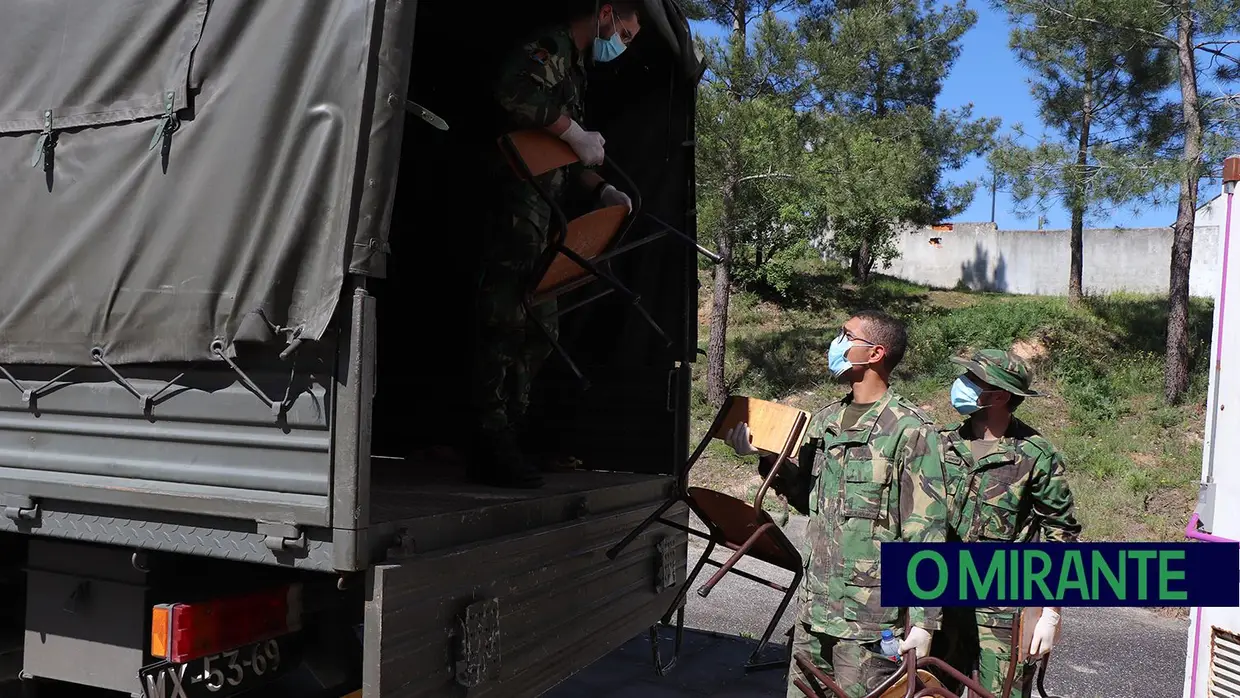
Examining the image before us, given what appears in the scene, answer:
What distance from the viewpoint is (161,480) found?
2.28 m

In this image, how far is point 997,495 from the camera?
3.59m

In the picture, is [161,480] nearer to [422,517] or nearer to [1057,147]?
[422,517]

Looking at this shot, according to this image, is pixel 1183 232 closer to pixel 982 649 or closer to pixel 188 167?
pixel 982 649

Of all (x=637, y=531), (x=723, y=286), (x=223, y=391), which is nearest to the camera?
(x=223, y=391)

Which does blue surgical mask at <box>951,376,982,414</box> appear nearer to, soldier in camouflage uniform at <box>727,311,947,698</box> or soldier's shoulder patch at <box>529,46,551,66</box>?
soldier in camouflage uniform at <box>727,311,947,698</box>

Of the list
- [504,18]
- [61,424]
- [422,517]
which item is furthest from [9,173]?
[504,18]

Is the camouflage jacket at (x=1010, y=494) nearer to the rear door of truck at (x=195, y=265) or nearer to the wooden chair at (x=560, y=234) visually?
the wooden chair at (x=560, y=234)

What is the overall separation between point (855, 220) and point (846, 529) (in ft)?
46.3

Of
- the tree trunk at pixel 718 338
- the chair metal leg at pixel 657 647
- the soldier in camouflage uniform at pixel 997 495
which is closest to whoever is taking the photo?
the soldier in camouflage uniform at pixel 997 495

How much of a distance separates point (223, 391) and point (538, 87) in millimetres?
1390

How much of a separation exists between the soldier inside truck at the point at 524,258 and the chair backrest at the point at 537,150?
43 mm

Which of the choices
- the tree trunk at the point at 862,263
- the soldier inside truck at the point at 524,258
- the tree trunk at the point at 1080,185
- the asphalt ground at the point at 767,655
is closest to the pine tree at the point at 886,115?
the tree trunk at the point at 862,263

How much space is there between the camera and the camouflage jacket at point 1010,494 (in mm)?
3537

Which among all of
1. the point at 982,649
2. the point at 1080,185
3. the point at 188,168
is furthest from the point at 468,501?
the point at 1080,185
